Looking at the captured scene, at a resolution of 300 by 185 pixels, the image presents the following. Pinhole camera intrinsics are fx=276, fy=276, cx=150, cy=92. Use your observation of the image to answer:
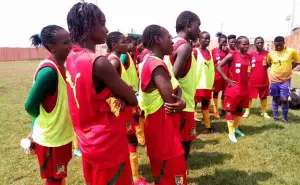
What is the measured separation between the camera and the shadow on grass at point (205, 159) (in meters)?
4.78

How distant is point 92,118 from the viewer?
2188mm

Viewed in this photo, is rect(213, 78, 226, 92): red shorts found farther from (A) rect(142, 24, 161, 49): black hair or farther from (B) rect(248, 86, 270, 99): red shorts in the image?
(A) rect(142, 24, 161, 49): black hair

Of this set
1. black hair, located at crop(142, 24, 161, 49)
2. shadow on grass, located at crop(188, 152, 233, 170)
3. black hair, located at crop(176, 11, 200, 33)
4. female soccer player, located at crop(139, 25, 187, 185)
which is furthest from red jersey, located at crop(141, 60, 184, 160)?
shadow on grass, located at crop(188, 152, 233, 170)

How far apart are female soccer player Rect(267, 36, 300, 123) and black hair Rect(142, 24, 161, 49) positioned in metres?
5.56

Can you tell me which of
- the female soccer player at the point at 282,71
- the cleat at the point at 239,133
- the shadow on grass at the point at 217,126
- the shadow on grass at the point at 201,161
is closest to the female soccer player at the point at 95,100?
the shadow on grass at the point at 201,161

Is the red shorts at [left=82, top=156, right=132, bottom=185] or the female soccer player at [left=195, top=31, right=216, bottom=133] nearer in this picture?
the red shorts at [left=82, top=156, right=132, bottom=185]

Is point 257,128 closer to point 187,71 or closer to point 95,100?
point 187,71

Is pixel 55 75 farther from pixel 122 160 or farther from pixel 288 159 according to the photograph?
pixel 288 159

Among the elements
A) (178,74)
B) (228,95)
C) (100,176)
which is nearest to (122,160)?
(100,176)

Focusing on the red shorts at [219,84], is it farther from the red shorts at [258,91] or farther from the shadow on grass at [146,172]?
the shadow on grass at [146,172]

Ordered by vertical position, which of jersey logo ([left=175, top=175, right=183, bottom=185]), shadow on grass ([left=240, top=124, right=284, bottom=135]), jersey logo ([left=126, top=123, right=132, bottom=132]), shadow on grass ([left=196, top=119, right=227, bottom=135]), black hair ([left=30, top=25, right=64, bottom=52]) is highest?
black hair ([left=30, top=25, right=64, bottom=52])

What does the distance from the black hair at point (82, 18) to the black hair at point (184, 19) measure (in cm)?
171

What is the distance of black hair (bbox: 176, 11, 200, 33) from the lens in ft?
12.0

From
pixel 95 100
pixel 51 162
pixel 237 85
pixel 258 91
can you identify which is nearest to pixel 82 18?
pixel 95 100
